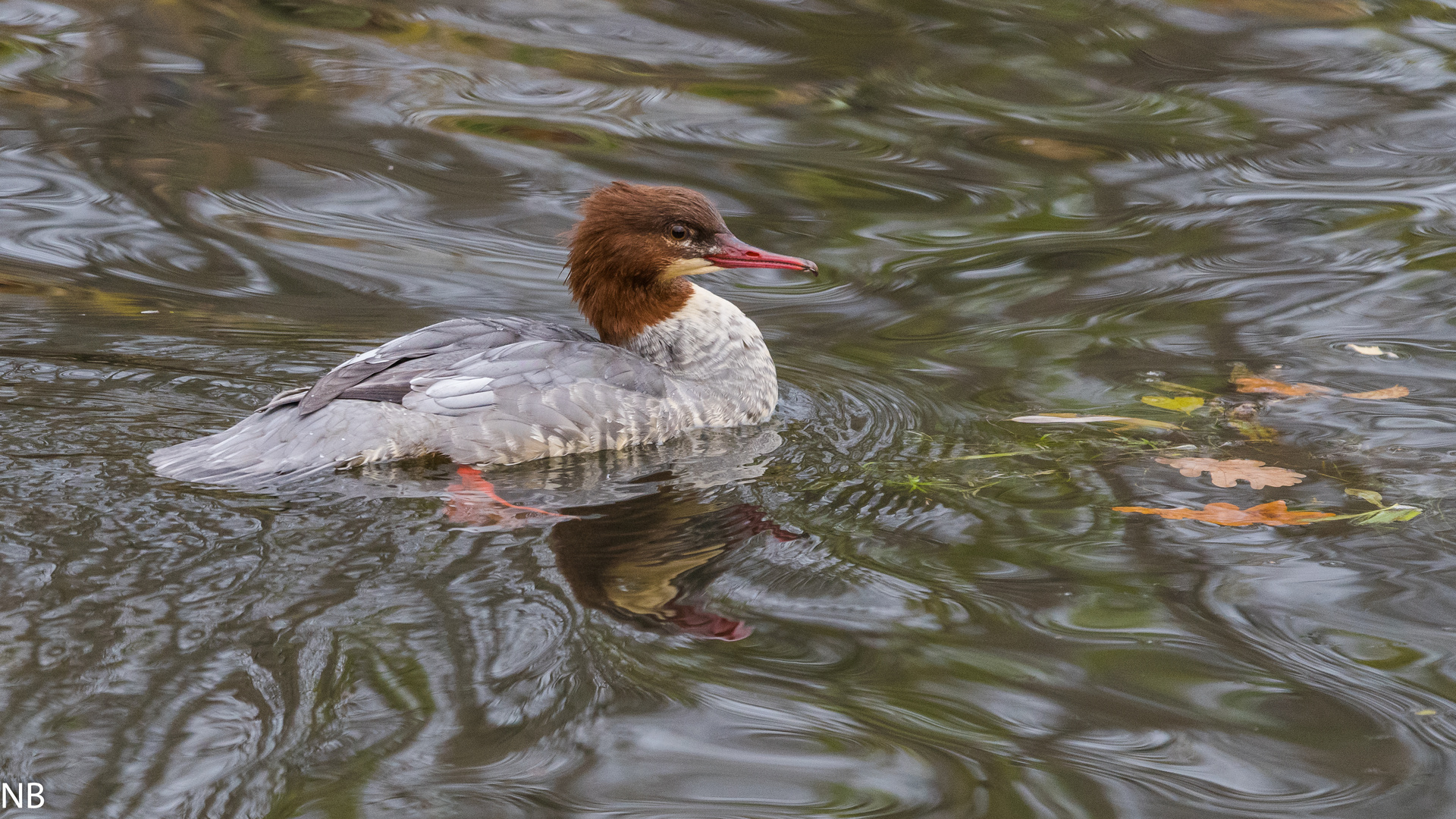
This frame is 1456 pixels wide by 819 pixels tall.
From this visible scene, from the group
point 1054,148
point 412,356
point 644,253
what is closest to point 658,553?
point 412,356

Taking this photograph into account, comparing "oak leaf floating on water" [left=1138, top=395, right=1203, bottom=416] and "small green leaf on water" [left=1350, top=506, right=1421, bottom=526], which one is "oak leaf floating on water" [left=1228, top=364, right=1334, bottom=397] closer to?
"oak leaf floating on water" [left=1138, top=395, right=1203, bottom=416]

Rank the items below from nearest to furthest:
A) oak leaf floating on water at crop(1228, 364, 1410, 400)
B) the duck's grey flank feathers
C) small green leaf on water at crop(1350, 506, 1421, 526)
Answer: small green leaf on water at crop(1350, 506, 1421, 526) → the duck's grey flank feathers → oak leaf floating on water at crop(1228, 364, 1410, 400)

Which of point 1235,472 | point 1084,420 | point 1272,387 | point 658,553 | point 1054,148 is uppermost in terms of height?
point 1054,148

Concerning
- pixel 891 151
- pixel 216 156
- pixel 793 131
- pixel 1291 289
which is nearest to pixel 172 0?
pixel 216 156

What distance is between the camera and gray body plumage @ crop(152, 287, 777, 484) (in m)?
4.84

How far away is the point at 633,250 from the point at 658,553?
5.79ft

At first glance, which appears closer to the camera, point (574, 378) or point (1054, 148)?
point (574, 378)

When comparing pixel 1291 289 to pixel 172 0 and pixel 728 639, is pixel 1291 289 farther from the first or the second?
pixel 172 0

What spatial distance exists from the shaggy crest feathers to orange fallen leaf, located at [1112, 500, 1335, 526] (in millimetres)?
2091

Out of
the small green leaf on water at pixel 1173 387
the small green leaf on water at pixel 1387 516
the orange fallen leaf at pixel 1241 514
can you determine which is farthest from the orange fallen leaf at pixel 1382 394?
the orange fallen leaf at pixel 1241 514

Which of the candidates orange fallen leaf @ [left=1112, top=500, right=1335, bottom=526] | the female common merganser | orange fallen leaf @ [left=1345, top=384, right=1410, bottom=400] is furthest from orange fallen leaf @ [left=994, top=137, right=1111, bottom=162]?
orange fallen leaf @ [left=1112, top=500, right=1335, bottom=526]

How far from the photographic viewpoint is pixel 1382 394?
5668 mm

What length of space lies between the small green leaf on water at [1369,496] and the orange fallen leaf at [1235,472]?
0.18 meters

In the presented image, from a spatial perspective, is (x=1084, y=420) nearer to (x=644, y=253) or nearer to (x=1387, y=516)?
(x=1387, y=516)
